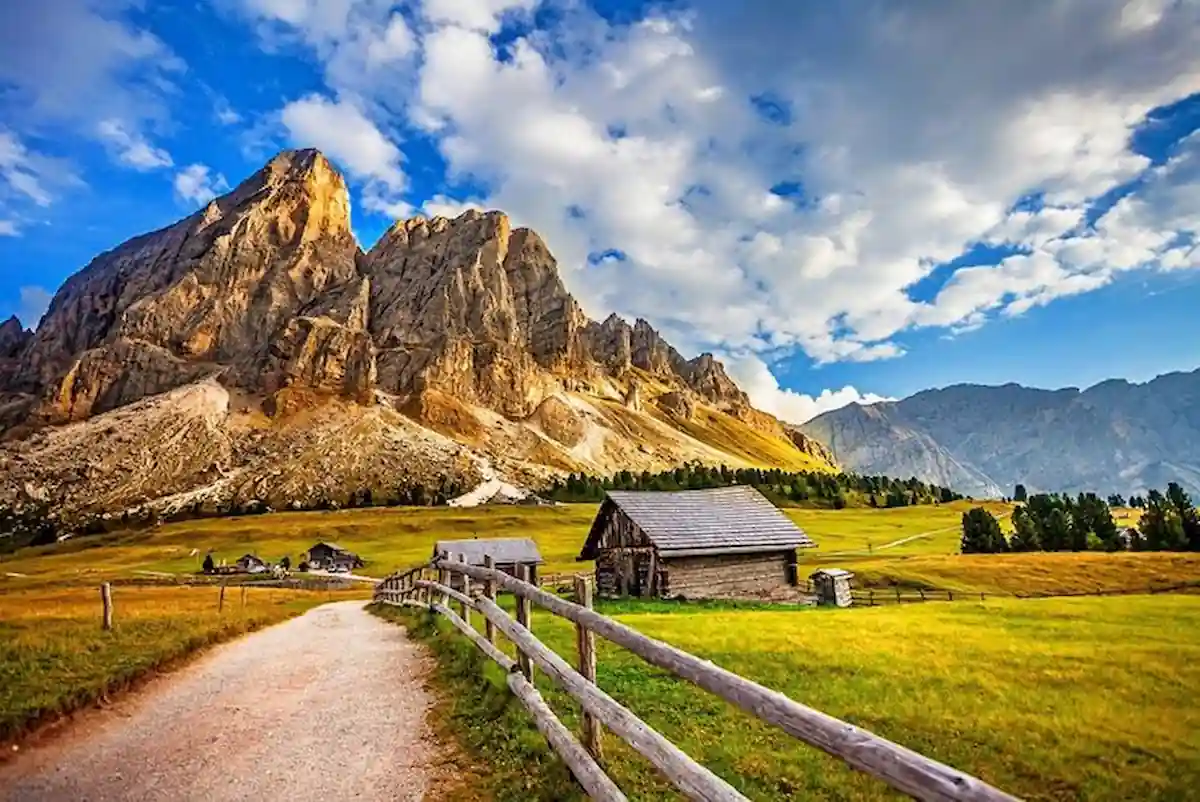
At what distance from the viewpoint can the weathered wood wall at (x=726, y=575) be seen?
132 ft

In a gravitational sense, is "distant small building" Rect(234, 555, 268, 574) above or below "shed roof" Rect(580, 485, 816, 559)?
below

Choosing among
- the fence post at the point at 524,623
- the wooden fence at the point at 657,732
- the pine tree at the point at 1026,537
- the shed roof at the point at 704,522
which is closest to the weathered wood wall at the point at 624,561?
the shed roof at the point at 704,522

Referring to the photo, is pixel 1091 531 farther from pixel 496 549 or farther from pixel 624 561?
pixel 496 549

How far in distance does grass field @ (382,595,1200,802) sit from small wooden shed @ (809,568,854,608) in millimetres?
22788

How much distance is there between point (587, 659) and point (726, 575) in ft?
118

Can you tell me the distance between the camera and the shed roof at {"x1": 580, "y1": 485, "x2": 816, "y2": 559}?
4053 centimetres

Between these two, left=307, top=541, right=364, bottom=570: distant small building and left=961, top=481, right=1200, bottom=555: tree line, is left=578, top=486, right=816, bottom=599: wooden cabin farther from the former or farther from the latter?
left=307, top=541, right=364, bottom=570: distant small building

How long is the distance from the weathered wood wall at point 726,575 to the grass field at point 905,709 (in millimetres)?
19606

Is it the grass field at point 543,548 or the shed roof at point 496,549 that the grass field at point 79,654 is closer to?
the shed roof at point 496,549

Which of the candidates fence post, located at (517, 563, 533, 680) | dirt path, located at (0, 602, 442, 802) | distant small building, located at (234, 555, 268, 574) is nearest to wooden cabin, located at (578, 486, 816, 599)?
dirt path, located at (0, 602, 442, 802)

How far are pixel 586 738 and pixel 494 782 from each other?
3.36 ft

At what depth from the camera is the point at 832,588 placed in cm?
4372

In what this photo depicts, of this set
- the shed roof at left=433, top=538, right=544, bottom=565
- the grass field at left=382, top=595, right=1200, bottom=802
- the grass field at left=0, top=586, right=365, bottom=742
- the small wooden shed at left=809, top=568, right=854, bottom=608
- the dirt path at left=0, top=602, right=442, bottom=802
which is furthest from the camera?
the shed roof at left=433, top=538, right=544, bottom=565

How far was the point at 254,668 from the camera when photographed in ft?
48.1
